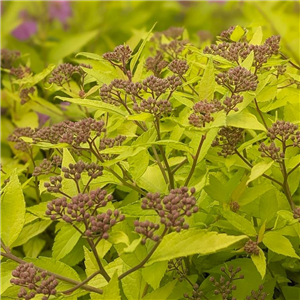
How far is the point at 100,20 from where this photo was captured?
7.02 ft

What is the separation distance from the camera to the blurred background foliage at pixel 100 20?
1790mm

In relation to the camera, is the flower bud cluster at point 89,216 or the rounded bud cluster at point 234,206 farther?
the rounded bud cluster at point 234,206

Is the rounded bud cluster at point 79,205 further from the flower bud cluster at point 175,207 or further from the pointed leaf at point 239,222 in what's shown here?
the pointed leaf at point 239,222

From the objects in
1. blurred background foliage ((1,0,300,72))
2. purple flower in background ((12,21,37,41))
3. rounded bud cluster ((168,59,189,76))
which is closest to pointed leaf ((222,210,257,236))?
rounded bud cluster ((168,59,189,76))

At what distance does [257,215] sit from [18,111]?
2.66 feet

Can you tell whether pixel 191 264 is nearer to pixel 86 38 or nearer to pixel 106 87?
pixel 106 87

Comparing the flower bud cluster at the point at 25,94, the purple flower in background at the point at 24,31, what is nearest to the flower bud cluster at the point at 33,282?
the flower bud cluster at the point at 25,94

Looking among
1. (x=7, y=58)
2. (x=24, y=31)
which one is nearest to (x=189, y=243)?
(x=7, y=58)

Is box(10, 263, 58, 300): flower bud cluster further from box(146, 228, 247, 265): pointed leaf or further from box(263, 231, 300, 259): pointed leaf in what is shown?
box(263, 231, 300, 259): pointed leaf

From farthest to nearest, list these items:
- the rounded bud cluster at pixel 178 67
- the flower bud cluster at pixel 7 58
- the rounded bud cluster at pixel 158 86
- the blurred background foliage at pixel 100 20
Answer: the blurred background foliage at pixel 100 20 < the flower bud cluster at pixel 7 58 < the rounded bud cluster at pixel 178 67 < the rounded bud cluster at pixel 158 86

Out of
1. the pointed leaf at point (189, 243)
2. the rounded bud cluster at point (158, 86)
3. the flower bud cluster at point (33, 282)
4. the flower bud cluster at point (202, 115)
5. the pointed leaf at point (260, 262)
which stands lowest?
the flower bud cluster at point (33, 282)

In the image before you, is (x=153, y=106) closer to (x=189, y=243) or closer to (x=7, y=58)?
(x=189, y=243)

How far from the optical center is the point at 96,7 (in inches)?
88.0

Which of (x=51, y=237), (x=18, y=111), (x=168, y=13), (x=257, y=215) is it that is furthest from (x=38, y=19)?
(x=257, y=215)
